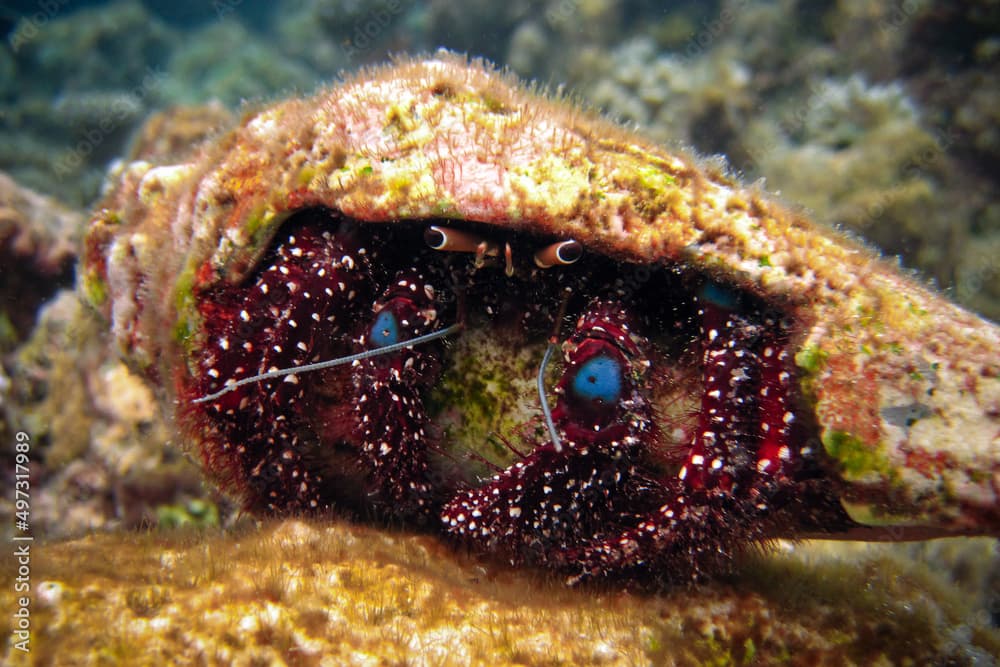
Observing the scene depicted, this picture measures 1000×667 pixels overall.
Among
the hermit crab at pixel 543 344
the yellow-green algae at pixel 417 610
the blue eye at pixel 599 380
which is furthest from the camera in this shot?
the blue eye at pixel 599 380

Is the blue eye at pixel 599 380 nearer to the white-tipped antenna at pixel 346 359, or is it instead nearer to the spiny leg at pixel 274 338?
the white-tipped antenna at pixel 346 359

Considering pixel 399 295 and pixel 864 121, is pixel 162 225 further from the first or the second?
pixel 864 121

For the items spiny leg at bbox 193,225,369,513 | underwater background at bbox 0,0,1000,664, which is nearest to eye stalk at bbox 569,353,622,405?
underwater background at bbox 0,0,1000,664

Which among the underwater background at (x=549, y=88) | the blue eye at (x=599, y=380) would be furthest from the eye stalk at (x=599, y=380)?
the underwater background at (x=549, y=88)

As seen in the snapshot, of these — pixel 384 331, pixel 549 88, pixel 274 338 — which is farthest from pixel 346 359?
pixel 549 88

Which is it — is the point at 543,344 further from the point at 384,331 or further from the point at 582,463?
the point at 384,331
